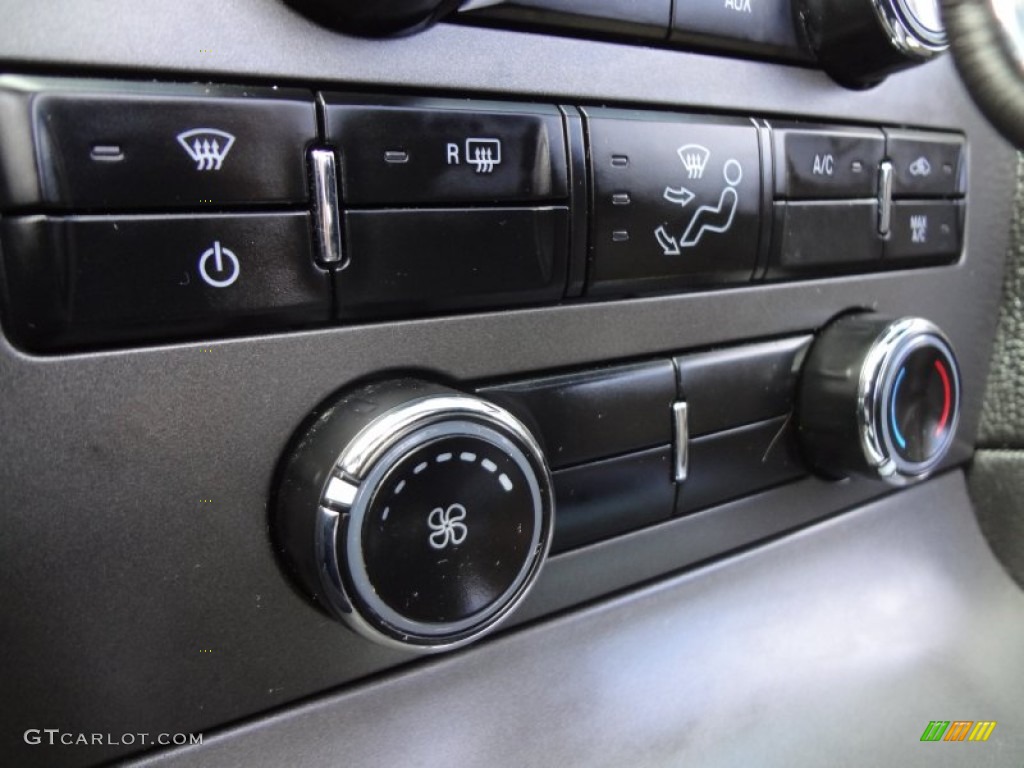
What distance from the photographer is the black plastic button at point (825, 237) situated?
18.6 inches

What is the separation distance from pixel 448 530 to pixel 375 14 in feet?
0.67

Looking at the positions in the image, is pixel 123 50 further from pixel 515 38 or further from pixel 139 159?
pixel 515 38

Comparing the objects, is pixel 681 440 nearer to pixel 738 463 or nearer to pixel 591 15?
pixel 738 463

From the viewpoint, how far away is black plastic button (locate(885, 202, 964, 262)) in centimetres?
53

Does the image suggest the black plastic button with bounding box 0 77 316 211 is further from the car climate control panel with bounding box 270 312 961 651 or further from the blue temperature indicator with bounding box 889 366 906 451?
the blue temperature indicator with bounding box 889 366 906 451

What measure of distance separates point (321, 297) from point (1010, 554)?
545 mm

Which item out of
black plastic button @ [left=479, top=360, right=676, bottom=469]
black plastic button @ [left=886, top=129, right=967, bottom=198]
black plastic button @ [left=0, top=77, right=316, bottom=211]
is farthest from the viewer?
black plastic button @ [left=886, top=129, right=967, bottom=198]

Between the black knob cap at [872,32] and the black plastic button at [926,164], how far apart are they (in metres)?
0.06

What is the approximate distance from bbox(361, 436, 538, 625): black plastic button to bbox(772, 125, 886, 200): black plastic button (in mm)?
257

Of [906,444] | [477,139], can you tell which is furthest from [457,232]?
[906,444]

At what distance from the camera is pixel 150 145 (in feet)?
0.93

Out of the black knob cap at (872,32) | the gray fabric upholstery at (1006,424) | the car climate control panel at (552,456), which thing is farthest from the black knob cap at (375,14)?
the gray fabric upholstery at (1006,424)

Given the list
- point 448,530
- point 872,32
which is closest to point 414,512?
point 448,530

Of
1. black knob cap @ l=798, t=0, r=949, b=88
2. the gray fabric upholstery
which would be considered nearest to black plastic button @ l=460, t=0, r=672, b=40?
black knob cap @ l=798, t=0, r=949, b=88
